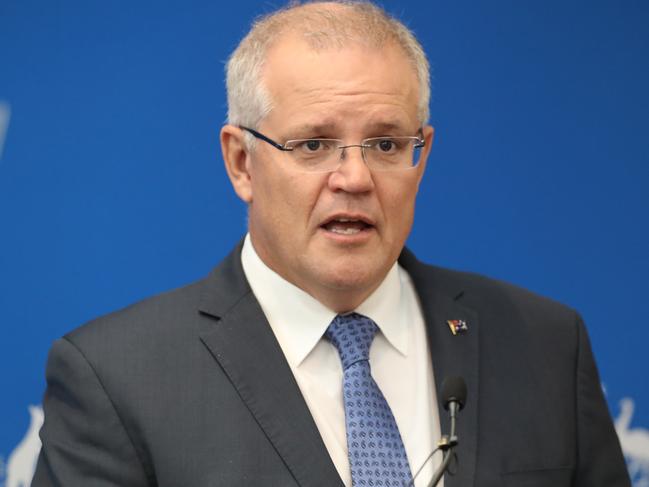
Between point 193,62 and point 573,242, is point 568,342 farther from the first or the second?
point 193,62

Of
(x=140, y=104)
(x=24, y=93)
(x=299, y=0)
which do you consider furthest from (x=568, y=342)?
(x=24, y=93)

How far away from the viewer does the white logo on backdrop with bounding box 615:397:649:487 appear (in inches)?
132

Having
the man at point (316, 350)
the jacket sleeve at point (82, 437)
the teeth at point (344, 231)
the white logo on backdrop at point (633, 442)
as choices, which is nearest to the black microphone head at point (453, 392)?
the man at point (316, 350)

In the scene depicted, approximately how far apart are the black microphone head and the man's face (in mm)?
410

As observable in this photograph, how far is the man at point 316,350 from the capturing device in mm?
2363

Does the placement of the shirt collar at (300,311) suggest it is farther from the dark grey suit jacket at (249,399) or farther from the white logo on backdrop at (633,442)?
the white logo on backdrop at (633,442)

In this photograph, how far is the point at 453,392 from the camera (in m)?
2.15

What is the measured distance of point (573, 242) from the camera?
3.46 metres

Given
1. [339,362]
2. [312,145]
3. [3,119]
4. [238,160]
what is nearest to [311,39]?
[312,145]

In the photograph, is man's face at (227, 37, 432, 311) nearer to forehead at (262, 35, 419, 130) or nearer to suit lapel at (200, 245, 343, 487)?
forehead at (262, 35, 419, 130)

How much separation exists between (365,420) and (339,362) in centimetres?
17

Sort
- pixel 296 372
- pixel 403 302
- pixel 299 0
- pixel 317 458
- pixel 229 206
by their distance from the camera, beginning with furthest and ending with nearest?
pixel 229 206
pixel 299 0
pixel 403 302
pixel 296 372
pixel 317 458

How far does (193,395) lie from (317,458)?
31cm

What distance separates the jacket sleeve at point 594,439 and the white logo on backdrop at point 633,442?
0.63 metres
